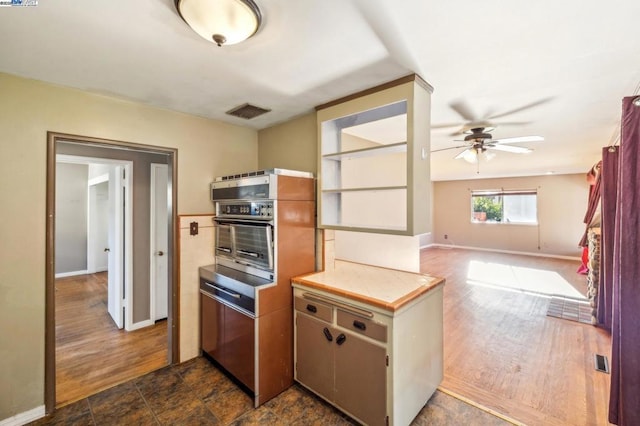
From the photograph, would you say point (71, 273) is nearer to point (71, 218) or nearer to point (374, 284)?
point (71, 218)

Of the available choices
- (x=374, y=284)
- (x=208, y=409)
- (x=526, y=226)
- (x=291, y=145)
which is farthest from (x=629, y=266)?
(x=526, y=226)

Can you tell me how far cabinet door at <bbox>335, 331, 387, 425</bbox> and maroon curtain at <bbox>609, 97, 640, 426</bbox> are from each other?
4.12ft

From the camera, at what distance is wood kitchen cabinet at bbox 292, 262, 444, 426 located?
5.51 ft

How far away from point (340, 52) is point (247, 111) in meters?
1.26

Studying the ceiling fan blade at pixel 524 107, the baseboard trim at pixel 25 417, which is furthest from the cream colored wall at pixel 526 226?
the baseboard trim at pixel 25 417

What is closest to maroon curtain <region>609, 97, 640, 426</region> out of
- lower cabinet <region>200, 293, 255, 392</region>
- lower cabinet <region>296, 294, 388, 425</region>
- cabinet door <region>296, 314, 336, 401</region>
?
Result: lower cabinet <region>296, 294, 388, 425</region>

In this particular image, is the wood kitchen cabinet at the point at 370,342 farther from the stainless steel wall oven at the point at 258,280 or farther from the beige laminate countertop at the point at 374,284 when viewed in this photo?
the stainless steel wall oven at the point at 258,280

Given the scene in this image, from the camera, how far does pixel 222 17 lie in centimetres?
119

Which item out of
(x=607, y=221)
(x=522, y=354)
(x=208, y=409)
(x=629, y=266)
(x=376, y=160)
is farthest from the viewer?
(x=376, y=160)

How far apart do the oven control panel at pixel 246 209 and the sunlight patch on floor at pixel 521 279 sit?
4.85 metres

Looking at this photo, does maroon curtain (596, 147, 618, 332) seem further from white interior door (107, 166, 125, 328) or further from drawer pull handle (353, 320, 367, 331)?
white interior door (107, 166, 125, 328)

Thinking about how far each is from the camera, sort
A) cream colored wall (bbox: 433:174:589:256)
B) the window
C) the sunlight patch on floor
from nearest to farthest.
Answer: the sunlight patch on floor, cream colored wall (bbox: 433:174:589:256), the window

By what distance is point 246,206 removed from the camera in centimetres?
237

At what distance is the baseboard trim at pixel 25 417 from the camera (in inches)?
72.2
